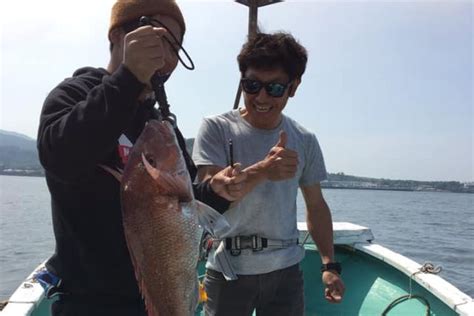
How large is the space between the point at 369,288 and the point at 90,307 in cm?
433

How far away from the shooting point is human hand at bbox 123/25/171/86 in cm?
145

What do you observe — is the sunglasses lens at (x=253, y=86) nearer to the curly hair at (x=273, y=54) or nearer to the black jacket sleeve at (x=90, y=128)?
the curly hair at (x=273, y=54)

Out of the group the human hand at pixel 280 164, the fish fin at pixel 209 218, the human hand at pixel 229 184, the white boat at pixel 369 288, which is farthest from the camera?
the white boat at pixel 369 288

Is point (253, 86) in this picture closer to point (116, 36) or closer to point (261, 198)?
point (261, 198)

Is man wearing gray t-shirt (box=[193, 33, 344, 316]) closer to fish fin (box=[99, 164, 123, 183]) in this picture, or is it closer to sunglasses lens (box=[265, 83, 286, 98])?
sunglasses lens (box=[265, 83, 286, 98])

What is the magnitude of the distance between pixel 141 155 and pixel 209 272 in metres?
1.69

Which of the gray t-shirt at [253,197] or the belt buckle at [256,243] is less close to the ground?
the gray t-shirt at [253,197]

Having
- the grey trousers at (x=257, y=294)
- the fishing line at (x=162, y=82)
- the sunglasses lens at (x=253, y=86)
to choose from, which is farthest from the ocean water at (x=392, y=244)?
the fishing line at (x=162, y=82)

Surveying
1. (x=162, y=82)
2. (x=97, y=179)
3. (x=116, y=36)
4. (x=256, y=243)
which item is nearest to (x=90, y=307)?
(x=97, y=179)

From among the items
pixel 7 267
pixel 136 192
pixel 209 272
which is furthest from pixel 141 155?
pixel 7 267

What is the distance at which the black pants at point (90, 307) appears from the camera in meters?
1.83

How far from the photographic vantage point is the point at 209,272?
3.12 meters

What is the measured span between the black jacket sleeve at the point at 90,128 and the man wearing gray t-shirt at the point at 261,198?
1.51 metres

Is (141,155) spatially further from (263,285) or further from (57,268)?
(263,285)
